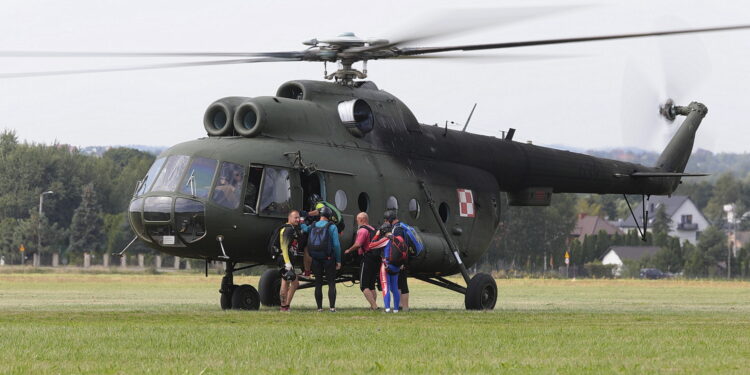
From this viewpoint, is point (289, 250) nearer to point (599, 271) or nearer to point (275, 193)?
point (275, 193)

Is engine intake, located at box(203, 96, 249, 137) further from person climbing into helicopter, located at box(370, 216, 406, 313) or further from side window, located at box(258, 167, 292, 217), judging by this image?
person climbing into helicopter, located at box(370, 216, 406, 313)

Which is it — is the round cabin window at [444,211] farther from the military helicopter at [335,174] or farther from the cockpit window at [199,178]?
the cockpit window at [199,178]

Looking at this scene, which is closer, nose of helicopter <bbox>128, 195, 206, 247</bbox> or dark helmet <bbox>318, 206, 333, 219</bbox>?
nose of helicopter <bbox>128, 195, 206, 247</bbox>

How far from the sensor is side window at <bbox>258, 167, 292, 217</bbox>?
2236 centimetres

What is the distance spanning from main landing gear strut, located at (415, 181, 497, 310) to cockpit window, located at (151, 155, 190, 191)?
17.6 ft

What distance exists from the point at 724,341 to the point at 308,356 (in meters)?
5.40

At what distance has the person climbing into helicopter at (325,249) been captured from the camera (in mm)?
21953

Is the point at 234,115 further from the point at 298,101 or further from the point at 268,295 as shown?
the point at 268,295

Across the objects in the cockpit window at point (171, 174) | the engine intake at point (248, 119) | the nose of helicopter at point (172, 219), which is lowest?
the nose of helicopter at point (172, 219)

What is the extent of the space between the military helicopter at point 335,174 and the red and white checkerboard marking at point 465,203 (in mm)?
21

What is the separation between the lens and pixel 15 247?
331ft

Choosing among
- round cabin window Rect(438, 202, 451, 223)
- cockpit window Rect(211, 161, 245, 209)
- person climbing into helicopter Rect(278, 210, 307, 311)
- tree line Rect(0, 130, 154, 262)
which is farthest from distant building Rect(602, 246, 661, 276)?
cockpit window Rect(211, 161, 245, 209)

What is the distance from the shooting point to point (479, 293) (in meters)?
24.7

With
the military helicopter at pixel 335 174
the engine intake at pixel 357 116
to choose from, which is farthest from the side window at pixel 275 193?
the engine intake at pixel 357 116
